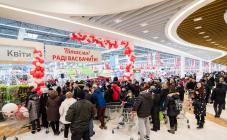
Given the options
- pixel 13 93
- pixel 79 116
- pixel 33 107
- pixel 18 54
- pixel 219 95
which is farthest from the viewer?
pixel 219 95

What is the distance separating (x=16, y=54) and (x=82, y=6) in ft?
9.16

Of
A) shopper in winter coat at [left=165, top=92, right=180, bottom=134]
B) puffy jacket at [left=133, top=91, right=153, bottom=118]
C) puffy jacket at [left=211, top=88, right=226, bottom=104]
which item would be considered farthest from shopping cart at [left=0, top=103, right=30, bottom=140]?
puffy jacket at [left=211, top=88, right=226, bottom=104]

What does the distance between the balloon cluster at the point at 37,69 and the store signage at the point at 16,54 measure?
18 cm

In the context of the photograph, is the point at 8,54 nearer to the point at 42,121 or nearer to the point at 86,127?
the point at 42,121

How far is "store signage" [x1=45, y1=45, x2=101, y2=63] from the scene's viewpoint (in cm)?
806

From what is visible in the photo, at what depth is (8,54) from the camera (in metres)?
6.80

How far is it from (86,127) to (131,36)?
934 centimetres

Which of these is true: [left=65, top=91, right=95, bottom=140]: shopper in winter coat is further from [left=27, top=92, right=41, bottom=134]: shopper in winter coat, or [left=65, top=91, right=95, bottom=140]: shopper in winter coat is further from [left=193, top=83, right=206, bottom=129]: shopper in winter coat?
[left=193, top=83, right=206, bottom=129]: shopper in winter coat

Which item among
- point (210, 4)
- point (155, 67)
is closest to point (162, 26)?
point (210, 4)

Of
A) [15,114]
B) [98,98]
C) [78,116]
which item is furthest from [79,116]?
[98,98]

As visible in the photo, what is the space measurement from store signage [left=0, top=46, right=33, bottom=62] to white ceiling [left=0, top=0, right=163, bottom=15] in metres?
1.40

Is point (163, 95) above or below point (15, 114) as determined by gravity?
above

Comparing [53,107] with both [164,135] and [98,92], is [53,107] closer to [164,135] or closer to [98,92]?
[98,92]

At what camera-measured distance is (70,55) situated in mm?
8781
